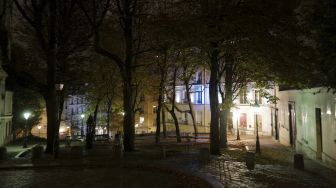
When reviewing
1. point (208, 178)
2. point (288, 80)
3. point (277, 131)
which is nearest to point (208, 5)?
point (288, 80)

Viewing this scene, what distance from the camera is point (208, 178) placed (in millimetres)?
13297

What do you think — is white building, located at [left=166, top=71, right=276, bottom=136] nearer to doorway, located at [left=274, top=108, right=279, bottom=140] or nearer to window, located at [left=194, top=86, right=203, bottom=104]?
window, located at [left=194, top=86, right=203, bottom=104]

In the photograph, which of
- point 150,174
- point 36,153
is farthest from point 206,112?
point 150,174

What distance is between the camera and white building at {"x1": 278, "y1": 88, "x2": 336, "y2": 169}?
727 inches

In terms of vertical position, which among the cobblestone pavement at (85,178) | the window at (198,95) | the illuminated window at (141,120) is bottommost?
the cobblestone pavement at (85,178)

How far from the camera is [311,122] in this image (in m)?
22.7

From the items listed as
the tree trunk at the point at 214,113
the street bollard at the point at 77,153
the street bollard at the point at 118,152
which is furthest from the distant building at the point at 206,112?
the street bollard at the point at 77,153

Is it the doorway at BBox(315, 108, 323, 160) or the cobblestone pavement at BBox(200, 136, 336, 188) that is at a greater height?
the doorway at BBox(315, 108, 323, 160)

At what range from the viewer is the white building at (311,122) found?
1845 cm

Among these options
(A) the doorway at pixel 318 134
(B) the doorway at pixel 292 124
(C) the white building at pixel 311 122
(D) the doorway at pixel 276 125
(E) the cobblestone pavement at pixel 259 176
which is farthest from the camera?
(D) the doorway at pixel 276 125

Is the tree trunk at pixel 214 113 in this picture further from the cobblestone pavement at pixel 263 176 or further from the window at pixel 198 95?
the window at pixel 198 95

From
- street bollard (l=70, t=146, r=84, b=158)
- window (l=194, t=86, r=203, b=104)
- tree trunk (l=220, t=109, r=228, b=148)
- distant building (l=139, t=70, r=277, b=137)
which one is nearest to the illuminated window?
distant building (l=139, t=70, r=277, b=137)

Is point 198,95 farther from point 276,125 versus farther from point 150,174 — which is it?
point 150,174

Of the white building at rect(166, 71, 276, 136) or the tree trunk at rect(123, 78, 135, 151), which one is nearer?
the tree trunk at rect(123, 78, 135, 151)
